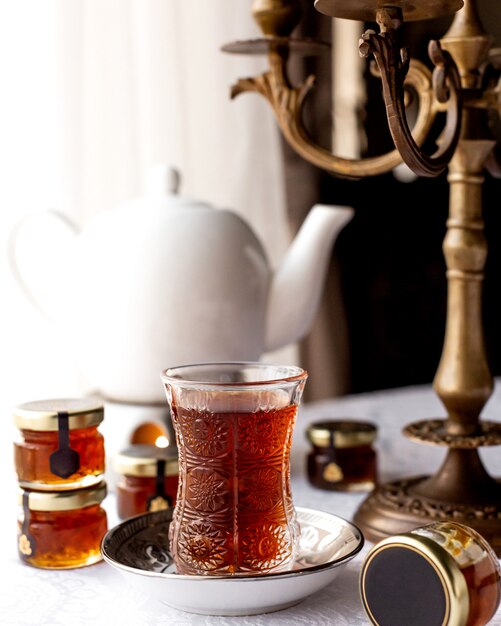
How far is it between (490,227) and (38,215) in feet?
5.62

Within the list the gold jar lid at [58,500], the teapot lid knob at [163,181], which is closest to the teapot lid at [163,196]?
the teapot lid knob at [163,181]

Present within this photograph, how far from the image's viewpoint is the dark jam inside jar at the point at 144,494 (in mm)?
801

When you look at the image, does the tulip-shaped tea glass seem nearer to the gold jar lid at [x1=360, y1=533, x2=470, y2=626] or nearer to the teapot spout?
the gold jar lid at [x1=360, y1=533, x2=470, y2=626]

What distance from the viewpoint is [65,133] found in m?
1.33

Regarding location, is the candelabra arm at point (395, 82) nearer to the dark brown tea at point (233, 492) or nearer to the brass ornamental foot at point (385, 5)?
the brass ornamental foot at point (385, 5)

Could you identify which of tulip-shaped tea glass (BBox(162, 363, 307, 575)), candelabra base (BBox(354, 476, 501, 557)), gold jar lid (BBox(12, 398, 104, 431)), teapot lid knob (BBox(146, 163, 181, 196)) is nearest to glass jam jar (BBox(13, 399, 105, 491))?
gold jar lid (BBox(12, 398, 104, 431))

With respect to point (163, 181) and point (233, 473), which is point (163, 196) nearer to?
point (163, 181)

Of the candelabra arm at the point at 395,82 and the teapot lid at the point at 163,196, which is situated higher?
the candelabra arm at the point at 395,82

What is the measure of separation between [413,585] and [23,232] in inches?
27.8

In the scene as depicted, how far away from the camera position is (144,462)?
0.80 m

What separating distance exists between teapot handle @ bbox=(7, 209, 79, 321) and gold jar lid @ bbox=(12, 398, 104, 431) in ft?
1.08

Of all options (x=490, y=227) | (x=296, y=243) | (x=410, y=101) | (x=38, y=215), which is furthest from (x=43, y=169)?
(x=490, y=227)

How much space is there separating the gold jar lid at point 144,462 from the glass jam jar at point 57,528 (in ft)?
0.27

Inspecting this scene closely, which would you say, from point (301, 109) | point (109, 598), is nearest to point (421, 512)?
point (109, 598)
